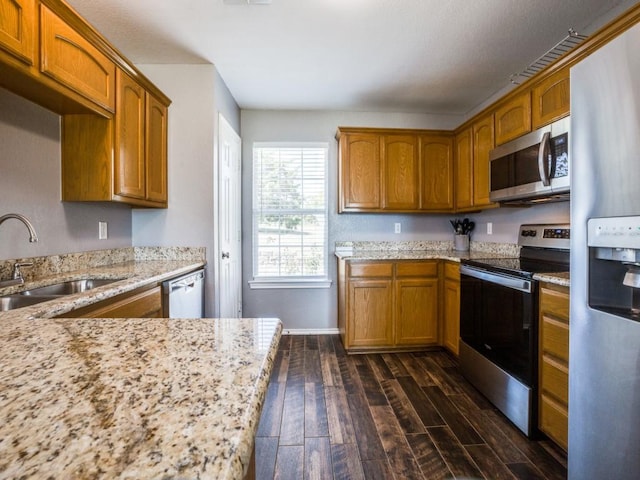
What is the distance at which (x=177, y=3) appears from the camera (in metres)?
1.98

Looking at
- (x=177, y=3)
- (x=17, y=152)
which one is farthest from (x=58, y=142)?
(x=177, y=3)

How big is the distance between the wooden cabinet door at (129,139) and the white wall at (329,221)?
4.37 ft

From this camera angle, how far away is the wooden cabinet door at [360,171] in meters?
3.28

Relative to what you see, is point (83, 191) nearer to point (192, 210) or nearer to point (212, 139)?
point (192, 210)

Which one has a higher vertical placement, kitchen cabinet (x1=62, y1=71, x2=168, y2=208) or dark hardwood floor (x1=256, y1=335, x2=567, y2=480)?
kitchen cabinet (x1=62, y1=71, x2=168, y2=208)

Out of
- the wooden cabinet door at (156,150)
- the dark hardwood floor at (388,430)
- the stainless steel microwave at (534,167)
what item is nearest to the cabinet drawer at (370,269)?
the dark hardwood floor at (388,430)

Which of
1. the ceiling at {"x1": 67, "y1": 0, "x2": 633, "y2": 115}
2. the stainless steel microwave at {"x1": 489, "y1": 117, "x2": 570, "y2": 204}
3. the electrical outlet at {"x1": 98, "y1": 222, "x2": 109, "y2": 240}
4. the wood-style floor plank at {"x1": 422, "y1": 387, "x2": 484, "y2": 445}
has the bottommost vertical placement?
the wood-style floor plank at {"x1": 422, "y1": 387, "x2": 484, "y2": 445}

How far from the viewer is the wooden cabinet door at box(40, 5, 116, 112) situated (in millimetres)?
1507

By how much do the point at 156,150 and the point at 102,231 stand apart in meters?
0.74

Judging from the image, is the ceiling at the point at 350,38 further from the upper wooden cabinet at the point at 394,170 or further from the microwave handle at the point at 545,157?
the microwave handle at the point at 545,157

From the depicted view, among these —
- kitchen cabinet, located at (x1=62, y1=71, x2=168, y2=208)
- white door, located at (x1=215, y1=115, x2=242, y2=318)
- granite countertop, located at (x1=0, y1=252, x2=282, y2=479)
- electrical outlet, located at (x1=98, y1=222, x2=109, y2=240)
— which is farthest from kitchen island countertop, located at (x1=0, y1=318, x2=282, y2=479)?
white door, located at (x1=215, y1=115, x2=242, y2=318)

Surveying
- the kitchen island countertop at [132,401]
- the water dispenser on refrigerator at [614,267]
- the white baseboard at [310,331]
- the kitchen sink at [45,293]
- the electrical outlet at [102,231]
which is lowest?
the white baseboard at [310,331]

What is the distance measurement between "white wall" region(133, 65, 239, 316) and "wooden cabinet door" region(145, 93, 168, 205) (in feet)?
0.24

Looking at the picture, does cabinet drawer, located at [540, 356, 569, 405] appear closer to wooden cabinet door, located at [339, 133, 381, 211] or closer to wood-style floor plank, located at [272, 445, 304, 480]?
wood-style floor plank, located at [272, 445, 304, 480]
